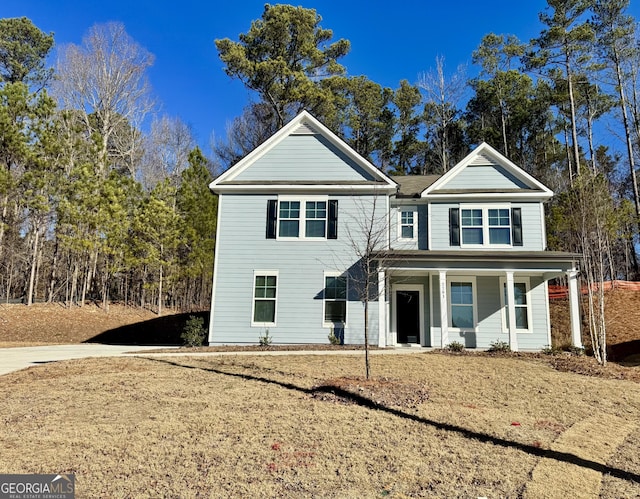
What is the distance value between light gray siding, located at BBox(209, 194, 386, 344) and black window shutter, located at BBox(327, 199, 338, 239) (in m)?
0.13

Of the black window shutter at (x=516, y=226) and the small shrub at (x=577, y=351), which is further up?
the black window shutter at (x=516, y=226)

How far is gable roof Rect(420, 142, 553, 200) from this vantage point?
14617 mm

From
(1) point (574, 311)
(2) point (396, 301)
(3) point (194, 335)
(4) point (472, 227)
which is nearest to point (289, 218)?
(2) point (396, 301)

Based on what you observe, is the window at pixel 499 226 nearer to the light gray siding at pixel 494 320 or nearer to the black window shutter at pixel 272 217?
the light gray siding at pixel 494 320

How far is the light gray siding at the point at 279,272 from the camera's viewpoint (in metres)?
13.6

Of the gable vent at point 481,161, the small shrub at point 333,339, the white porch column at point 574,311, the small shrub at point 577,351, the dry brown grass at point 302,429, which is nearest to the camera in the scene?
the dry brown grass at point 302,429

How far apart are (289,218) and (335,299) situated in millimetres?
3289

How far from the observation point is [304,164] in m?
14.8

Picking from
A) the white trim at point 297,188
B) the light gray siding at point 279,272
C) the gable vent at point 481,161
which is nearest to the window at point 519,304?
the gable vent at point 481,161

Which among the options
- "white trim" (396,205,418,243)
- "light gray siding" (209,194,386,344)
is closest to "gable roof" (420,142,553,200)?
"white trim" (396,205,418,243)

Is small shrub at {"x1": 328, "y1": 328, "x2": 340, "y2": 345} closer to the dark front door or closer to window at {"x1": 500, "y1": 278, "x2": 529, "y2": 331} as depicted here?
the dark front door

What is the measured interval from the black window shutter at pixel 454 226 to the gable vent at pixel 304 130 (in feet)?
19.2

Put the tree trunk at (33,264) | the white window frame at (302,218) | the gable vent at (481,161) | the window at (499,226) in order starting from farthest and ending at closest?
the tree trunk at (33,264) < the gable vent at (481,161) < the window at (499,226) < the white window frame at (302,218)

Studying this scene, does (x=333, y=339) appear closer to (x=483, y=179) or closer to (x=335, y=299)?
(x=335, y=299)
